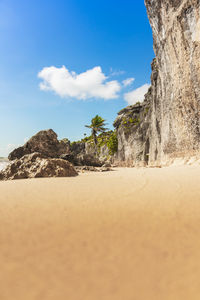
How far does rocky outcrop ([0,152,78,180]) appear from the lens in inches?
171

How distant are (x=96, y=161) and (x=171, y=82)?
9.11 metres

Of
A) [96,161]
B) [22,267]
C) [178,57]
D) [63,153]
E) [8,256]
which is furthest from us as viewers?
[96,161]

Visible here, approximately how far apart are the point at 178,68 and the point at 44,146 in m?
11.3

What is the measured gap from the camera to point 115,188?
8.38 feet

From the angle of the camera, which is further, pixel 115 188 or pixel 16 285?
pixel 115 188

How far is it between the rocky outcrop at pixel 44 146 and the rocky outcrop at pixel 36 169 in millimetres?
4907

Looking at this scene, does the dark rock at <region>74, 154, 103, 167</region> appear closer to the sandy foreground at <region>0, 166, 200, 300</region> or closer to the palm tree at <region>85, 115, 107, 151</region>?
the sandy foreground at <region>0, 166, 200, 300</region>

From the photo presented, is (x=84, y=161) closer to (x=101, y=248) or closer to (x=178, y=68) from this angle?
(x=178, y=68)

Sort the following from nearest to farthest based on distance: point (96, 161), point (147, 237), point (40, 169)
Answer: point (147, 237)
point (40, 169)
point (96, 161)

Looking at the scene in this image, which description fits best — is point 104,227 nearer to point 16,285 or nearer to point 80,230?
point 80,230

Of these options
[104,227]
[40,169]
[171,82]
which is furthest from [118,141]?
[104,227]

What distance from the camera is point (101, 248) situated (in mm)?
1194

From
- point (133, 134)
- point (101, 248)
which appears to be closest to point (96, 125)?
point (133, 134)

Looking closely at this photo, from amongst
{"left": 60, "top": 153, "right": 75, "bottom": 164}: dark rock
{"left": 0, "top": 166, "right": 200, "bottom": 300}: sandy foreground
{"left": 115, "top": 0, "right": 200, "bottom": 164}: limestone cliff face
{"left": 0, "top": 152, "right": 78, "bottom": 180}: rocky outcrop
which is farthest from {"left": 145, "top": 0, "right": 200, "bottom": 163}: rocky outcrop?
{"left": 0, "top": 166, "right": 200, "bottom": 300}: sandy foreground
